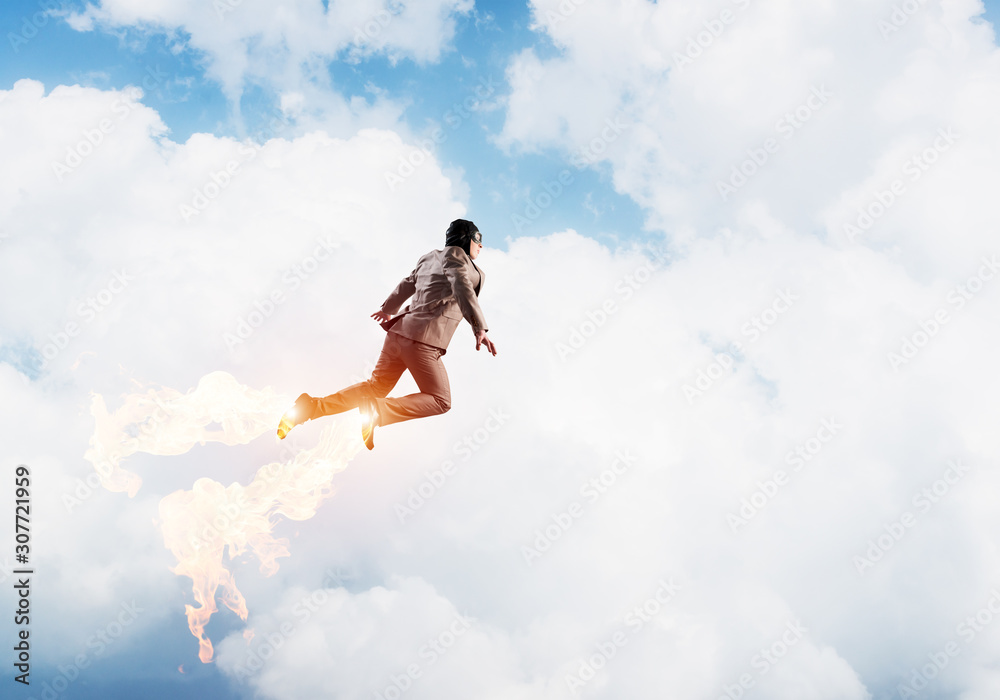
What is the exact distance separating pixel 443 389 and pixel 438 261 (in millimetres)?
1275

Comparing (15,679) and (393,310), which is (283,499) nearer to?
(393,310)

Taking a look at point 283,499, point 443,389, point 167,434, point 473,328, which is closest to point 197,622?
point 283,499

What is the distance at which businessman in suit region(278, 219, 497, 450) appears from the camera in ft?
19.1

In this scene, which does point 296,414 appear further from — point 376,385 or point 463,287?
point 463,287

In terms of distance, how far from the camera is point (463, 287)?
5770 millimetres

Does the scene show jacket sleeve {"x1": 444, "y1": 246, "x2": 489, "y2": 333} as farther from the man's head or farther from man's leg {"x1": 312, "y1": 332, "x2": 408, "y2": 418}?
man's leg {"x1": 312, "y1": 332, "x2": 408, "y2": 418}

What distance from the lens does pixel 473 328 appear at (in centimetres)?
573

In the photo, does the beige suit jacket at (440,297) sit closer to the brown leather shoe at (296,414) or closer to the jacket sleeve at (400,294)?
the jacket sleeve at (400,294)

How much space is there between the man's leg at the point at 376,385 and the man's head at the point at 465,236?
1089 mm

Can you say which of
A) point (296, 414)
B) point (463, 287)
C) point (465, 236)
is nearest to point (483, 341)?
point (463, 287)

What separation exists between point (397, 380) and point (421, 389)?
Result: 0.37 metres

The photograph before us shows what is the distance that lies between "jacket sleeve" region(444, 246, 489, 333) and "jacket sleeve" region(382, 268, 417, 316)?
0.69 m

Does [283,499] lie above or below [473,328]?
below

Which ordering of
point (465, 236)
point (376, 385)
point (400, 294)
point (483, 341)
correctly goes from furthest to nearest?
point (400, 294), point (376, 385), point (465, 236), point (483, 341)
